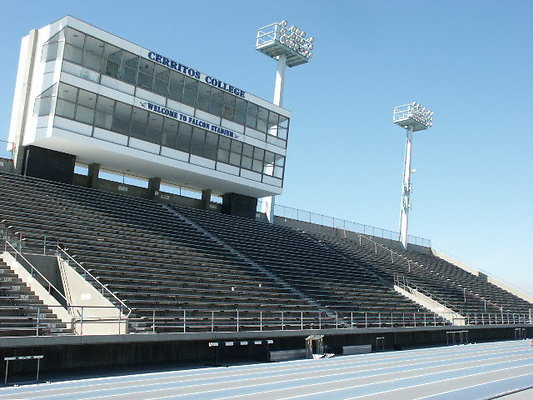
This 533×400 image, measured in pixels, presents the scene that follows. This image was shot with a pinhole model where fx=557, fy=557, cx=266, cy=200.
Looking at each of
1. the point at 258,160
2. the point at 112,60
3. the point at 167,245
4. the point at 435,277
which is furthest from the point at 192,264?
the point at 435,277

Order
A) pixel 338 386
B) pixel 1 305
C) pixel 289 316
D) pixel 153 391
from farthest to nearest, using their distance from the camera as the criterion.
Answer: pixel 289 316, pixel 1 305, pixel 338 386, pixel 153 391

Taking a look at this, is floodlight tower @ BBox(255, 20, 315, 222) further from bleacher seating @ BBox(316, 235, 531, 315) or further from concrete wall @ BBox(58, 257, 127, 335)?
concrete wall @ BBox(58, 257, 127, 335)

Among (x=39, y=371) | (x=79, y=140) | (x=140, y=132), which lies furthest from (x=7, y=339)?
(x=140, y=132)

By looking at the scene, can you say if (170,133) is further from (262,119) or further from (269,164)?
(269,164)

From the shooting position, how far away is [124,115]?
26.6m

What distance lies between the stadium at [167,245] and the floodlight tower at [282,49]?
140 mm

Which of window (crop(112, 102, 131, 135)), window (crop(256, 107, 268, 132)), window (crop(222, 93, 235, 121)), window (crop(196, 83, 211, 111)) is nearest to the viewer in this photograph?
window (crop(112, 102, 131, 135))

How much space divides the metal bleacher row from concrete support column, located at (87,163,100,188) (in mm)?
1226

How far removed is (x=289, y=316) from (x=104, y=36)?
1514 centimetres

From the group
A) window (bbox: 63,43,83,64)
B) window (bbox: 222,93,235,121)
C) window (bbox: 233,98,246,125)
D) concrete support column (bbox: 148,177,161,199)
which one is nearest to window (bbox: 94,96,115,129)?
window (bbox: 63,43,83,64)

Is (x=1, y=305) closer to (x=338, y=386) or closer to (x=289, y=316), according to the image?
(x=338, y=386)

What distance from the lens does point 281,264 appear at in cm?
2856

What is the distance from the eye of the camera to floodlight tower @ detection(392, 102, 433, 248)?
4997cm

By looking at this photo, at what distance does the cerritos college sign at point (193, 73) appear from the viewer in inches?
1092
